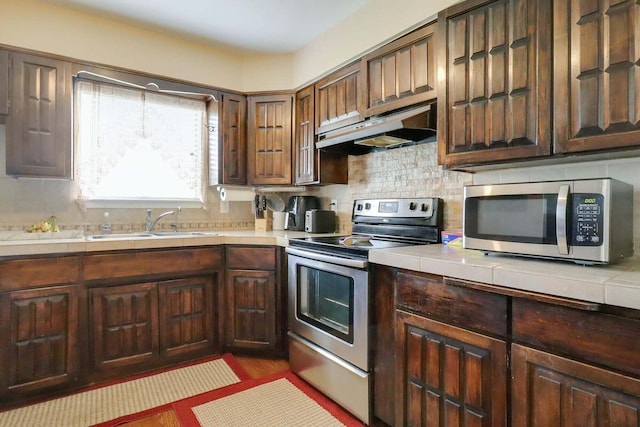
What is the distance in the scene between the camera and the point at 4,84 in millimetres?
2055

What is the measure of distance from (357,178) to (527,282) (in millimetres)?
1735

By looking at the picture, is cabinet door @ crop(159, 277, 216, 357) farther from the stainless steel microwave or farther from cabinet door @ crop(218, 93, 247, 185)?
the stainless steel microwave

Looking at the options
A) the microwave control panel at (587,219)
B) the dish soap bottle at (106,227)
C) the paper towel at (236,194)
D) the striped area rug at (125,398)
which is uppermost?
the paper towel at (236,194)

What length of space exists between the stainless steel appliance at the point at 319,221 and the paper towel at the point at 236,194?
62 centimetres

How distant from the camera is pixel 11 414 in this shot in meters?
1.80

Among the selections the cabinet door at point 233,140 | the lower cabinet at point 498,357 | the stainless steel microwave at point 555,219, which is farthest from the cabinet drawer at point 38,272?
the stainless steel microwave at point 555,219

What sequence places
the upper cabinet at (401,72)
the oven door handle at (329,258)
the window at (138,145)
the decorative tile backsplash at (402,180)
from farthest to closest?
1. the window at (138,145)
2. the decorative tile backsplash at (402,180)
3. the upper cabinet at (401,72)
4. the oven door handle at (329,258)

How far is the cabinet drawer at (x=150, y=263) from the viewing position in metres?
2.07

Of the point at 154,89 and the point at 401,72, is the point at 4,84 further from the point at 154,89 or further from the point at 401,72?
the point at 401,72

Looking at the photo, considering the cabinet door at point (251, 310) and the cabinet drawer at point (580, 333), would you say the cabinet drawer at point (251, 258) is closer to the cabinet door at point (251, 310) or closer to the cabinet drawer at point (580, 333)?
the cabinet door at point (251, 310)

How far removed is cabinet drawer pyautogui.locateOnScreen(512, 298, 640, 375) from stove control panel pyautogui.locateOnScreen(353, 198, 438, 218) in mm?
987

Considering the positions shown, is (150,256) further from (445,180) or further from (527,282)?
(527,282)

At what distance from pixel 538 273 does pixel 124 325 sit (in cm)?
232

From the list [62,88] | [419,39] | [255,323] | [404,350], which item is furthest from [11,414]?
[419,39]
